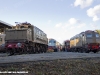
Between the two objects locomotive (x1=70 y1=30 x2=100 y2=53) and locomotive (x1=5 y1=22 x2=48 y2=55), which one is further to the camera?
locomotive (x1=70 y1=30 x2=100 y2=53)

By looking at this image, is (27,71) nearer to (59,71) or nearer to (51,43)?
(59,71)

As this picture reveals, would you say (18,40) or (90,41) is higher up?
(90,41)

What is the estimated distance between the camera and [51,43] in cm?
4903

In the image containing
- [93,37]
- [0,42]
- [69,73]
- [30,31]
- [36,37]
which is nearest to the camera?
[69,73]

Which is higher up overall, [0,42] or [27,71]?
[0,42]

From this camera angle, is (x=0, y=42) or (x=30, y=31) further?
(x=0, y=42)

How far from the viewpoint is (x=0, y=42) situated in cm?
3528

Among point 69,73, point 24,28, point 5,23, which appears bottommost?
point 69,73

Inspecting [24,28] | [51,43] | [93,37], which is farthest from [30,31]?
[51,43]

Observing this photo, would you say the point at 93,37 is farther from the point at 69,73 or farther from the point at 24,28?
the point at 69,73

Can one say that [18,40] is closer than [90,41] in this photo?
Yes

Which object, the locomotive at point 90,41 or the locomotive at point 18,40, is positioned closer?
the locomotive at point 18,40

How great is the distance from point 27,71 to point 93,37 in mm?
25984

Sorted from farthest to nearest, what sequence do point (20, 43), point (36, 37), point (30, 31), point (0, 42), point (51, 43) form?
point (51, 43)
point (0, 42)
point (36, 37)
point (30, 31)
point (20, 43)
